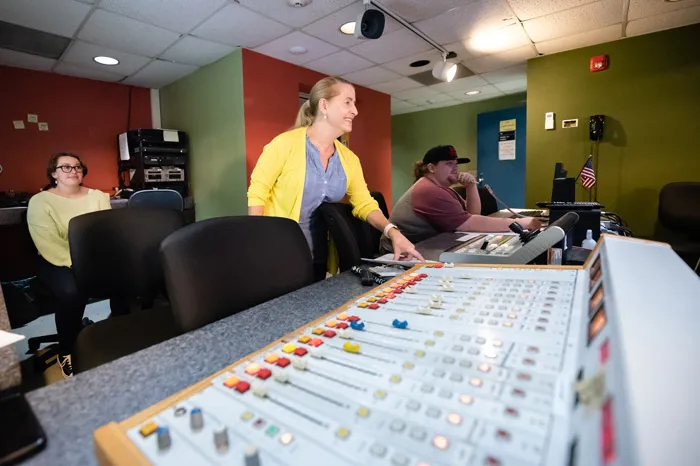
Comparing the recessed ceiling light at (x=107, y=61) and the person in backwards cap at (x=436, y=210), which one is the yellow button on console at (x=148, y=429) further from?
the recessed ceiling light at (x=107, y=61)

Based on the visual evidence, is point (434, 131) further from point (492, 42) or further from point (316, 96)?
point (316, 96)

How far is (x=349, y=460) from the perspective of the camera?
32cm

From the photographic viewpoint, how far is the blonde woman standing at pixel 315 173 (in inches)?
64.2

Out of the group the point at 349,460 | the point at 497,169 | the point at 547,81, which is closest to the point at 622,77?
the point at 547,81

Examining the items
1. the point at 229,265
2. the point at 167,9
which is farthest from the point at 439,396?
the point at 167,9

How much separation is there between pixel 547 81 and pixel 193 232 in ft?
15.1

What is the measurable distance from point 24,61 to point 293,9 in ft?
9.72

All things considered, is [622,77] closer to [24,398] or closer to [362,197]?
[362,197]

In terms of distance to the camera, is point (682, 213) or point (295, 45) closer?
point (682, 213)

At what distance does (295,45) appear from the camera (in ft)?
12.1

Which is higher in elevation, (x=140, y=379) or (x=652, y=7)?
(x=652, y=7)

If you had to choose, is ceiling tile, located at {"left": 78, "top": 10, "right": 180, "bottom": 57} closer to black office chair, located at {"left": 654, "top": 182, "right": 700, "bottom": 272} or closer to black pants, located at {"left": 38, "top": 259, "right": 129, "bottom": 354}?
black pants, located at {"left": 38, "top": 259, "right": 129, "bottom": 354}

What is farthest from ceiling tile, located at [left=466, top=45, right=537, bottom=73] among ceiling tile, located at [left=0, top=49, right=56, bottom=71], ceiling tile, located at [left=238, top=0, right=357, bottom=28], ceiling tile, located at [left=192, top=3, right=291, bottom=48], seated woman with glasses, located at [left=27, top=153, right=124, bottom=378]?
ceiling tile, located at [left=0, top=49, right=56, bottom=71]

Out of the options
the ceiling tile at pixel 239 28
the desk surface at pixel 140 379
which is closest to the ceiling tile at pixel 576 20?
the ceiling tile at pixel 239 28
